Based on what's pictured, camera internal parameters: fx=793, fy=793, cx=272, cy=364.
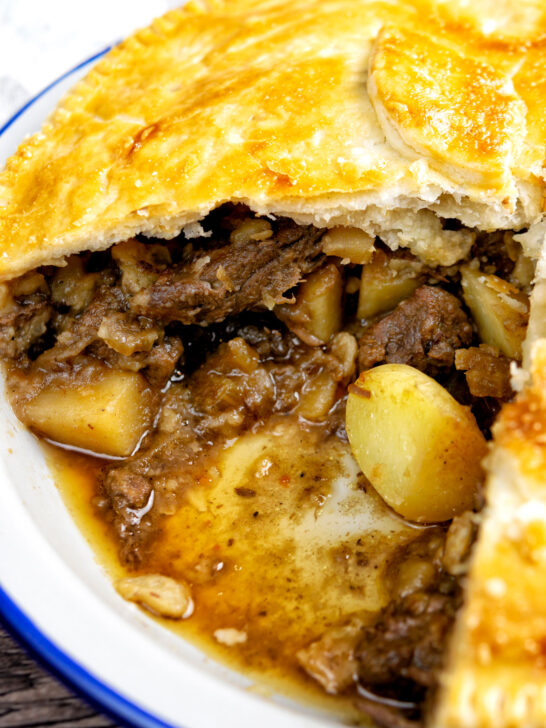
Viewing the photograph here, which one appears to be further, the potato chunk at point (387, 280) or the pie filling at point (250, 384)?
the potato chunk at point (387, 280)

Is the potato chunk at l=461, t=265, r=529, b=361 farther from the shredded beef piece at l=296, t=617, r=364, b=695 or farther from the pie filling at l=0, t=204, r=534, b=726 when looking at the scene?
the shredded beef piece at l=296, t=617, r=364, b=695

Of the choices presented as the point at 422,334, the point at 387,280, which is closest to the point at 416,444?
the point at 422,334

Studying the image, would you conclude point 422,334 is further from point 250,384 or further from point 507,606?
point 507,606

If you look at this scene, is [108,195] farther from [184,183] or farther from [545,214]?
[545,214]

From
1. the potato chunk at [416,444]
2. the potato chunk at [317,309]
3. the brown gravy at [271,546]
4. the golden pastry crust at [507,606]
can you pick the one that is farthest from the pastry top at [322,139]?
the golden pastry crust at [507,606]

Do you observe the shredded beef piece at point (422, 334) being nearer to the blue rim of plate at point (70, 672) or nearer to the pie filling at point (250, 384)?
the pie filling at point (250, 384)
